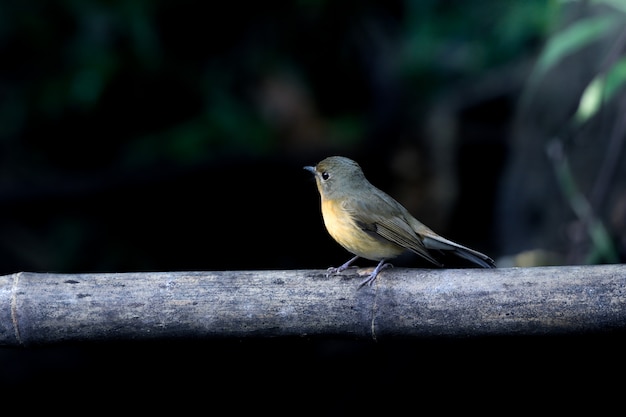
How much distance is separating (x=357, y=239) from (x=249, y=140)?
3033mm

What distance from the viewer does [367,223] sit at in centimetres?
313

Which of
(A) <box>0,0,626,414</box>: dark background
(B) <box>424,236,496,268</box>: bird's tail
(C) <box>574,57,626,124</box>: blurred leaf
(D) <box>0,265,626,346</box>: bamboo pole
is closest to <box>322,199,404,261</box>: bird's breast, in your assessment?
(B) <box>424,236,496,268</box>: bird's tail

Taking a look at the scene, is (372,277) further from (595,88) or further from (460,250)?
(595,88)

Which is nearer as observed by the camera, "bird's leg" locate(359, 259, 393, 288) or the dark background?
"bird's leg" locate(359, 259, 393, 288)

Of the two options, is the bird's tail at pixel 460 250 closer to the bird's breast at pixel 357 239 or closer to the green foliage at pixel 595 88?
the bird's breast at pixel 357 239

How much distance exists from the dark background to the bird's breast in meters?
1.89

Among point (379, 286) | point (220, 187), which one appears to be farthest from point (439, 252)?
point (220, 187)

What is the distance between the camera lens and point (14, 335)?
8.01 ft

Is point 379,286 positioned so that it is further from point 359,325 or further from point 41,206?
point 41,206

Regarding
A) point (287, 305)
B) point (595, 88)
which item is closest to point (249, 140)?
point (595, 88)

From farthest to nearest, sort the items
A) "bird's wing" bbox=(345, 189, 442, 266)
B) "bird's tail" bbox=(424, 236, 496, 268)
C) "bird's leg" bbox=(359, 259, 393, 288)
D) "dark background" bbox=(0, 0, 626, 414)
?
1. "dark background" bbox=(0, 0, 626, 414)
2. "bird's wing" bbox=(345, 189, 442, 266)
3. "bird's tail" bbox=(424, 236, 496, 268)
4. "bird's leg" bbox=(359, 259, 393, 288)

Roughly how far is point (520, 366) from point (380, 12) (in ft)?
11.1

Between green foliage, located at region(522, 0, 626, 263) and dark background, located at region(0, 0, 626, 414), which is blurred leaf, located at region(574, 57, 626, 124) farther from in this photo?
dark background, located at region(0, 0, 626, 414)

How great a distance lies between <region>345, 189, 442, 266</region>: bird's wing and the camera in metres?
3.05
